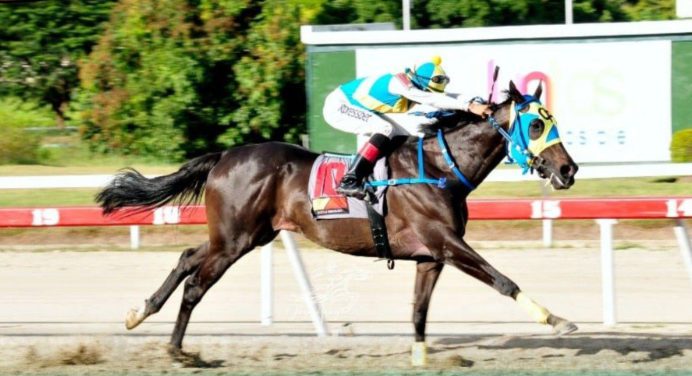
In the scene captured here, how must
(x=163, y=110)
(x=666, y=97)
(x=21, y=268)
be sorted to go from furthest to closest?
(x=163, y=110) < (x=666, y=97) < (x=21, y=268)

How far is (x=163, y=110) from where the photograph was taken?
18984mm

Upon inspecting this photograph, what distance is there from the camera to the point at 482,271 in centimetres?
664

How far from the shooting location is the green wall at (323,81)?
50.7 ft

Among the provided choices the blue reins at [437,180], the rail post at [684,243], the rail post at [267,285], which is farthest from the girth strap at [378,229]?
the rail post at [684,243]

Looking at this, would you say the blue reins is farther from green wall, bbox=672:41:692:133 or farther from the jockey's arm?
green wall, bbox=672:41:692:133

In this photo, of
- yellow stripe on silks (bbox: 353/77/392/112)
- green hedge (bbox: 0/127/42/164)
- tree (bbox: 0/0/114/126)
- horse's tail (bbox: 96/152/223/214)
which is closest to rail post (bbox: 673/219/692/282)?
yellow stripe on silks (bbox: 353/77/392/112)

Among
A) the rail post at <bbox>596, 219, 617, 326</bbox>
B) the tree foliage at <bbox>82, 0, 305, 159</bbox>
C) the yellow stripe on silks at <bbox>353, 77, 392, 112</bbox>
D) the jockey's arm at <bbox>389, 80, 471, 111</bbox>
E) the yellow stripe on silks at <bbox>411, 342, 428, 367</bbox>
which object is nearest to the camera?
the jockey's arm at <bbox>389, 80, 471, 111</bbox>

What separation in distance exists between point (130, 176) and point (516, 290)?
2540mm

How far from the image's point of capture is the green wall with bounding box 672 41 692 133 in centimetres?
1518

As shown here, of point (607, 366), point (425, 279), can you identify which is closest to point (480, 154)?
point (425, 279)

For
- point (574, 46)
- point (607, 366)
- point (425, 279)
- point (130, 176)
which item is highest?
point (574, 46)

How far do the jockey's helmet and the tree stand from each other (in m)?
18.6

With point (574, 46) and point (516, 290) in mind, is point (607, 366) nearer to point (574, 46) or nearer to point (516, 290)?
point (516, 290)

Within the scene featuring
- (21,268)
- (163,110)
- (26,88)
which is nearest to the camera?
(21,268)
